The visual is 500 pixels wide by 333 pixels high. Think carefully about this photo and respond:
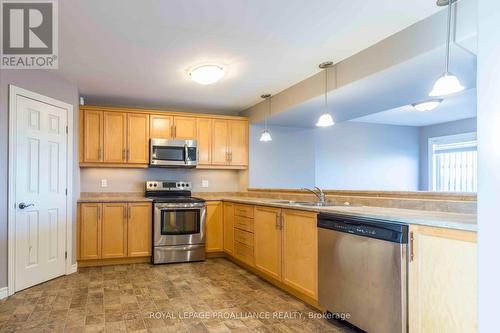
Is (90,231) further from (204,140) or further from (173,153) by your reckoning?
(204,140)

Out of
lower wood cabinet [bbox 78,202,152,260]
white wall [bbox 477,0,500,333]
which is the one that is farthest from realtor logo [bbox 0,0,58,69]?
white wall [bbox 477,0,500,333]

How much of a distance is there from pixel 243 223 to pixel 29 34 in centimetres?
297

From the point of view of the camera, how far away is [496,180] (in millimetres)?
825

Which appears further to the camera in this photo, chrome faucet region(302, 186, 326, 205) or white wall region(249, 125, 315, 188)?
white wall region(249, 125, 315, 188)

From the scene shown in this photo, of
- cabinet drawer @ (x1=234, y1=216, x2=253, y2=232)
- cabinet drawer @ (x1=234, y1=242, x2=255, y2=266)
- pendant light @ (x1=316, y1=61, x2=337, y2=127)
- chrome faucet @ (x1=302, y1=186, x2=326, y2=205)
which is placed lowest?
cabinet drawer @ (x1=234, y1=242, x2=255, y2=266)

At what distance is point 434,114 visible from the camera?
6055mm

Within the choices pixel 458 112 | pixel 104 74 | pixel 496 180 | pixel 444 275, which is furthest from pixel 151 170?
pixel 458 112

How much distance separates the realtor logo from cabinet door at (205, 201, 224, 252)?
8.78 ft

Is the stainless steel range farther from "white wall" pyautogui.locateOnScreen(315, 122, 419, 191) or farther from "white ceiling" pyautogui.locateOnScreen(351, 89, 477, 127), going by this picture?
"white ceiling" pyautogui.locateOnScreen(351, 89, 477, 127)

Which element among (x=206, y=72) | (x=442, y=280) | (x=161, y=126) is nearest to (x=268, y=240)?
(x=206, y=72)

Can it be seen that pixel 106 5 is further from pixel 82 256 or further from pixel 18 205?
pixel 82 256

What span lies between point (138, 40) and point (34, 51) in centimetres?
109

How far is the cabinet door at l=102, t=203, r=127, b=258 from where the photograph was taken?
4422 millimetres

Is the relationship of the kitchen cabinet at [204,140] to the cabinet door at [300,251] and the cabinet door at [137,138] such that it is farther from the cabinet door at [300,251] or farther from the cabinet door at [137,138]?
the cabinet door at [300,251]
